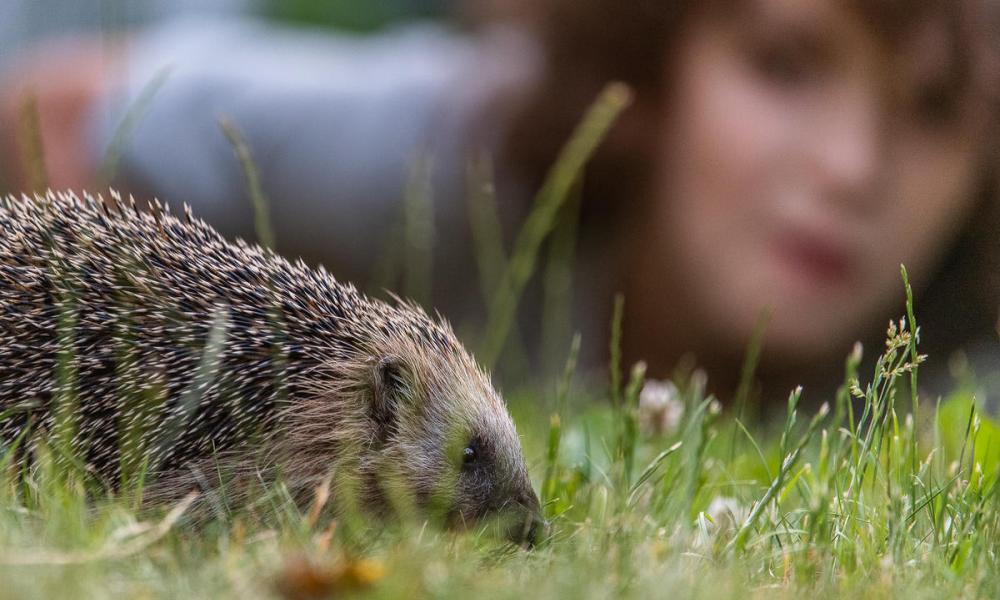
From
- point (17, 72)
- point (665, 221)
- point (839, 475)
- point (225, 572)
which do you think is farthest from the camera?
point (17, 72)

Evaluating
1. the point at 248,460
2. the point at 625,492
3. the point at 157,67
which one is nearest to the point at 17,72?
the point at 157,67

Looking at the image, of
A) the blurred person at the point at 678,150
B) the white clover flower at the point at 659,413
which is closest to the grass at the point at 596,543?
the white clover flower at the point at 659,413

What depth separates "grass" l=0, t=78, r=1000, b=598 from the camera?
1.67m

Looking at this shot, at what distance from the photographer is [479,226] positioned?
555 cm

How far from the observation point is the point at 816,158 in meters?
4.67

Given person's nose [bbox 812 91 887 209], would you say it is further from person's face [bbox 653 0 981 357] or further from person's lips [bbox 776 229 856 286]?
person's lips [bbox 776 229 856 286]

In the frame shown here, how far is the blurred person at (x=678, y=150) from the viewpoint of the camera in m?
4.70

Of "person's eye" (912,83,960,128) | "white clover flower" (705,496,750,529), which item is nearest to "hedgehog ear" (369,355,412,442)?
"white clover flower" (705,496,750,529)

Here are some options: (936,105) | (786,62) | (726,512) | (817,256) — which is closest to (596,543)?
(726,512)

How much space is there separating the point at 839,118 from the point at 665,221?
3.64 ft

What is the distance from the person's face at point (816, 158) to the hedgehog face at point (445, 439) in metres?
1.95

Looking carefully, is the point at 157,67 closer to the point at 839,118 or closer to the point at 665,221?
the point at 665,221

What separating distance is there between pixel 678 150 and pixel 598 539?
350 centimetres

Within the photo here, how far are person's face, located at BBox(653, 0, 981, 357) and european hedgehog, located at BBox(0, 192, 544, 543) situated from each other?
80.3 inches
